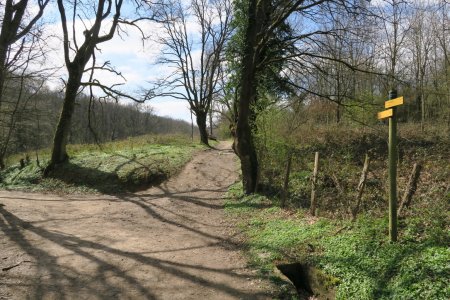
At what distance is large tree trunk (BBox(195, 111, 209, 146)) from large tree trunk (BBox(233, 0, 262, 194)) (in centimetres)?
1640

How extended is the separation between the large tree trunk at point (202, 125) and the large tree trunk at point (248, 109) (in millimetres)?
16401

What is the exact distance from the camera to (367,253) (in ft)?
17.7

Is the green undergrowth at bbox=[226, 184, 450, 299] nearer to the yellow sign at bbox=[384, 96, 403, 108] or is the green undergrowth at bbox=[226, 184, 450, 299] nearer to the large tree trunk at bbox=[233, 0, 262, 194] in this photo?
the yellow sign at bbox=[384, 96, 403, 108]

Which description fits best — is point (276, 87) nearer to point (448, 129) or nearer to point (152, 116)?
point (448, 129)

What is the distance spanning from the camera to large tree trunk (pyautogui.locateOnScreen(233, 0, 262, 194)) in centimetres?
1191

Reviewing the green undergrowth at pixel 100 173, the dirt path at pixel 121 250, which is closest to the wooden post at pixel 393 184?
the dirt path at pixel 121 250

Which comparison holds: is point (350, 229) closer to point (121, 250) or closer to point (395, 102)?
point (395, 102)

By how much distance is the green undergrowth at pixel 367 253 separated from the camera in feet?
14.4

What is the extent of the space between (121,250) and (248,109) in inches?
255

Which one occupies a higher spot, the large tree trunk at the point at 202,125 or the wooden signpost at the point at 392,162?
the large tree trunk at the point at 202,125

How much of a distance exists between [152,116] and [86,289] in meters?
97.8

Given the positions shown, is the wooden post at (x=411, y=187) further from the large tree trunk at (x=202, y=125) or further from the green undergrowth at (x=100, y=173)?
the large tree trunk at (x=202, y=125)

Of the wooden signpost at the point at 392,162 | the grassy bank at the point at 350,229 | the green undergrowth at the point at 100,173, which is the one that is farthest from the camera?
the green undergrowth at the point at 100,173

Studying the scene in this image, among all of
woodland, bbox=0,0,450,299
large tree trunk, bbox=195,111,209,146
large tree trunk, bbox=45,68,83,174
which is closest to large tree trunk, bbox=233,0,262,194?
woodland, bbox=0,0,450,299
